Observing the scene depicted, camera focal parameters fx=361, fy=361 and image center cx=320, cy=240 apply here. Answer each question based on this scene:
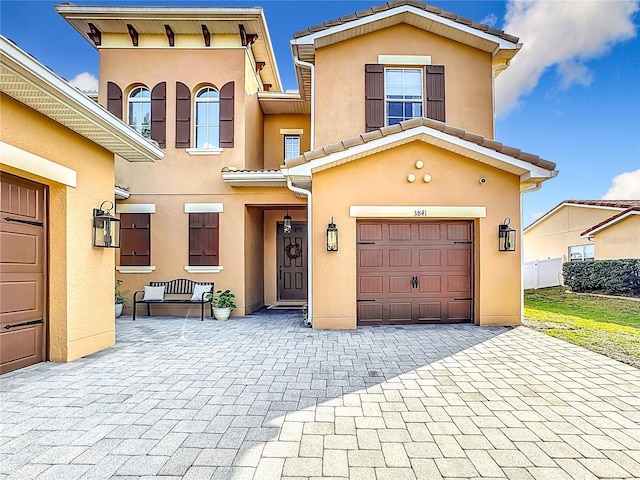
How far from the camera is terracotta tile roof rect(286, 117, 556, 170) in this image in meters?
7.56

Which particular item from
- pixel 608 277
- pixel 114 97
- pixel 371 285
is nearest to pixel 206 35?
pixel 114 97

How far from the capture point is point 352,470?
8.81ft

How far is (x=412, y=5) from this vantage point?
9.55 m

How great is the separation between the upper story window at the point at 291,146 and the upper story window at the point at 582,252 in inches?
602

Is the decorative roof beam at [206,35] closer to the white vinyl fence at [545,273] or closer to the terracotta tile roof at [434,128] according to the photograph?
the terracotta tile roof at [434,128]

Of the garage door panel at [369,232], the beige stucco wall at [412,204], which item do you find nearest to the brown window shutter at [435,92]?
the beige stucco wall at [412,204]

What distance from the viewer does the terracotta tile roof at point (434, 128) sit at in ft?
24.8

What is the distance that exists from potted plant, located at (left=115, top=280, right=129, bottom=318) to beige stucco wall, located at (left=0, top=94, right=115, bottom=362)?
3760 millimetres

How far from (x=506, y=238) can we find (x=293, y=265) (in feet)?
22.0

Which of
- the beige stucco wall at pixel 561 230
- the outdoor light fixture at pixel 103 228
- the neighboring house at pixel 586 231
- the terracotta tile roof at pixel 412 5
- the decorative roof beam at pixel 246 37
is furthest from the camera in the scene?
the beige stucco wall at pixel 561 230

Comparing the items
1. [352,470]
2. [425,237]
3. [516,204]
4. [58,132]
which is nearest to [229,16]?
[58,132]

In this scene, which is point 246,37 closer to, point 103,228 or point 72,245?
point 103,228

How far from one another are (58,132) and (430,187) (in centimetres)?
695

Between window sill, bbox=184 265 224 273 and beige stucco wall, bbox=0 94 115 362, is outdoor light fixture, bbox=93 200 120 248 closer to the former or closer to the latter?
beige stucco wall, bbox=0 94 115 362
